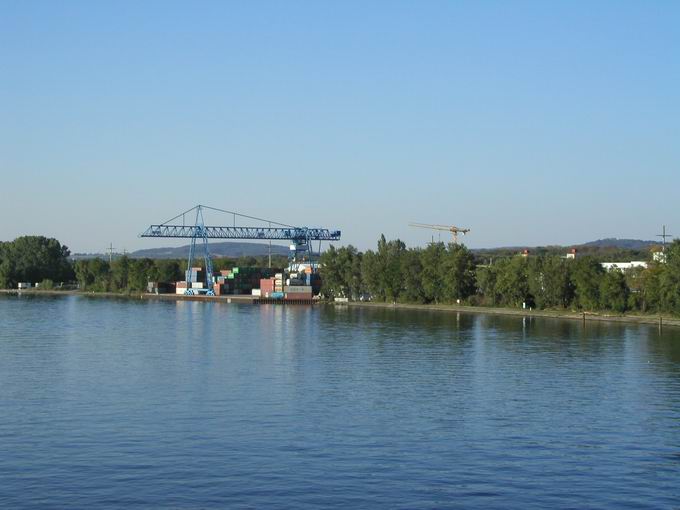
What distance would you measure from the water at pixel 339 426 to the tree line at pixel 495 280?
52.3 ft

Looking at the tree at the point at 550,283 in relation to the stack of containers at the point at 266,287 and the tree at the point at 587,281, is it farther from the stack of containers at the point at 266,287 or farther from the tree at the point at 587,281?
the stack of containers at the point at 266,287

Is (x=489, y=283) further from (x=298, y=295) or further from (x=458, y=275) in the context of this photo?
(x=298, y=295)

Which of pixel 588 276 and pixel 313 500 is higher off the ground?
pixel 588 276

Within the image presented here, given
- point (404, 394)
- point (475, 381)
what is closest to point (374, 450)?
point (404, 394)

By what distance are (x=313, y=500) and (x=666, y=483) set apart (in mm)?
4620

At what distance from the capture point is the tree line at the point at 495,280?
45594mm

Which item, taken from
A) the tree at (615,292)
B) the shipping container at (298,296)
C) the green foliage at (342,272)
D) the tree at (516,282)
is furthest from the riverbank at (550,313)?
the shipping container at (298,296)

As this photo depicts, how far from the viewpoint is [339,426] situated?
15852mm

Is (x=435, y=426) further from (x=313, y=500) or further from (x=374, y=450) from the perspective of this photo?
(x=313, y=500)

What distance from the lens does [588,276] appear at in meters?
48.8

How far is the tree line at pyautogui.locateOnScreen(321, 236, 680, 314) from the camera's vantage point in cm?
4559

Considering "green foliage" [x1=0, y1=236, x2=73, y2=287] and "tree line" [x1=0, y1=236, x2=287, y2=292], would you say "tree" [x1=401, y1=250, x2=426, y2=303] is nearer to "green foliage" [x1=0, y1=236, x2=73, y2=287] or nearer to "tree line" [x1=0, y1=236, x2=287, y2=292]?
"tree line" [x1=0, y1=236, x2=287, y2=292]

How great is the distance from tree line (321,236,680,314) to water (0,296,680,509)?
1594 centimetres

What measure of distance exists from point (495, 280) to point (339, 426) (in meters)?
41.7
